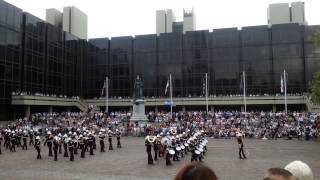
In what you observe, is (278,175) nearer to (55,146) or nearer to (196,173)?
(196,173)

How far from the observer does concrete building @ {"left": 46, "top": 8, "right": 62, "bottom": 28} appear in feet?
295

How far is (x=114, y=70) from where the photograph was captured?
7700 centimetres

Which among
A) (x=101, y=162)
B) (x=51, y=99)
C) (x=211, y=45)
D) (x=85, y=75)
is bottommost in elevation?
(x=101, y=162)

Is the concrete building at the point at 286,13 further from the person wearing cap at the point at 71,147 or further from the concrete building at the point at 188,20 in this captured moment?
the person wearing cap at the point at 71,147

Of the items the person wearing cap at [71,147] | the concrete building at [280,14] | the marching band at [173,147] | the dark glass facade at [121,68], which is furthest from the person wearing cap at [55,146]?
the concrete building at [280,14]

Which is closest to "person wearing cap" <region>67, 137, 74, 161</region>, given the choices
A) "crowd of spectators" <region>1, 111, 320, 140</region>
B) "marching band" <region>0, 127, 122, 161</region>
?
"marching band" <region>0, 127, 122, 161</region>

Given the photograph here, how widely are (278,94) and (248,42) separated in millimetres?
10443

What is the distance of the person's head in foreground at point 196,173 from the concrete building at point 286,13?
8553cm

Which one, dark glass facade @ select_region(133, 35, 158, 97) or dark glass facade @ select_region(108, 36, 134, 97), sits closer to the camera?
dark glass facade @ select_region(133, 35, 158, 97)

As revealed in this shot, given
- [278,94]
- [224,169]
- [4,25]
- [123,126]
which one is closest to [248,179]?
[224,169]

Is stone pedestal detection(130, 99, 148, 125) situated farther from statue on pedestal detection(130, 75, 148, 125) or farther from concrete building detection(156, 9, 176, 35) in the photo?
concrete building detection(156, 9, 176, 35)

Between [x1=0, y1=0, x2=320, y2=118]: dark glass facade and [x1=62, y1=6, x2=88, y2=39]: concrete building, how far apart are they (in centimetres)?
1174

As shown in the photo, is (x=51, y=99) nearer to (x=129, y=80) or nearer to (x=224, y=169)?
(x=129, y=80)

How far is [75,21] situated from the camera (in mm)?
89625
